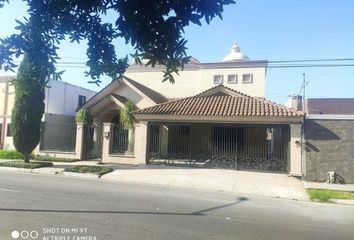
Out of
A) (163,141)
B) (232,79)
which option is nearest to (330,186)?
(163,141)

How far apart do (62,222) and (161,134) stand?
16.3 meters

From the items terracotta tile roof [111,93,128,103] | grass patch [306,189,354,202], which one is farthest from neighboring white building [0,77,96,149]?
grass patch [306,189,354,202]

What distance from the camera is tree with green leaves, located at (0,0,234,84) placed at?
12.3 feet

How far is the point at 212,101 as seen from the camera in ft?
73.2

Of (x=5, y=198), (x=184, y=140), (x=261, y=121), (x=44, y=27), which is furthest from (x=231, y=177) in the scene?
(x=44, y=27)

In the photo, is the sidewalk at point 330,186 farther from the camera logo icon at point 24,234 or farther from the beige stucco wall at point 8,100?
the beige stucco wall at point 8,100

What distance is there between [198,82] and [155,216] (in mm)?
22880

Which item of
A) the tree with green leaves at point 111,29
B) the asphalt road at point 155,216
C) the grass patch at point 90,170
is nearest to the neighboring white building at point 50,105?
the grass patch at point 90,170

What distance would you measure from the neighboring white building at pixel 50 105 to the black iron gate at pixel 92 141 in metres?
4.45

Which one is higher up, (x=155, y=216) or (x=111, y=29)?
(x=111, y=29)

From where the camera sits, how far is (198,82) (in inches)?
1203

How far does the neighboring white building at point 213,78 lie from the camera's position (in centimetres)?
2923

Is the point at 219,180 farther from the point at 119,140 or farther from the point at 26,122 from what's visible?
the point at 26,122

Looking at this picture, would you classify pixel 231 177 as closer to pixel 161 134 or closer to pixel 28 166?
pixel 161 134
